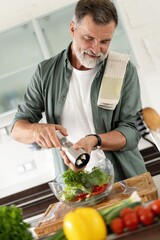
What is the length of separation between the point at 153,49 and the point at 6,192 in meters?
1.50

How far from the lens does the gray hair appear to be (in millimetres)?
1468

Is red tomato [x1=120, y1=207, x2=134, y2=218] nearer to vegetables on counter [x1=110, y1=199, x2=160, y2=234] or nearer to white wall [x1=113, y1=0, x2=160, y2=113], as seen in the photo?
vegetables on counter [x1=110, y1=199, x2=160, y2=234]

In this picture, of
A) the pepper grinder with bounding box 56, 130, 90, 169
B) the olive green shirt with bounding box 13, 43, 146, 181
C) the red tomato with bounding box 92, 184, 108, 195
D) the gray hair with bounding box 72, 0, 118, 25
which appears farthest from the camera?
the olive green shirt with bounding box 13, 43, 146, 181

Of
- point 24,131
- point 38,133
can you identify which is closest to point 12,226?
point 38,133

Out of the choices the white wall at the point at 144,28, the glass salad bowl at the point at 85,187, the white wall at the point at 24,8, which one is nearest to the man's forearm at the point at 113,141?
the glass salad bowl at the point at 85,187

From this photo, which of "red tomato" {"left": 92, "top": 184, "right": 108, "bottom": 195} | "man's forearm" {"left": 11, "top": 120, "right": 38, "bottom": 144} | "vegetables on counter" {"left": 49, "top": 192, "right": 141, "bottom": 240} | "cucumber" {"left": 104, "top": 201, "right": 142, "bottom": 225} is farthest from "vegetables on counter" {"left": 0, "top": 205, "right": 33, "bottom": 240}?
"man's forearm" {"left": 11, "top": 120, "right": 38, "bottom": 144}

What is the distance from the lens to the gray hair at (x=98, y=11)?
4.82 ft

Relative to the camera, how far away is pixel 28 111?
1.73m

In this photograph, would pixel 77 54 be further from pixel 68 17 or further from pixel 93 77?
pixel 68 17

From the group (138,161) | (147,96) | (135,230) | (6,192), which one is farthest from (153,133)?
(6,192)

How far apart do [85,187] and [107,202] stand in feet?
0.31

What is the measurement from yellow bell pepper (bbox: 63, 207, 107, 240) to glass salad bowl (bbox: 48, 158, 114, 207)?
0.53 m

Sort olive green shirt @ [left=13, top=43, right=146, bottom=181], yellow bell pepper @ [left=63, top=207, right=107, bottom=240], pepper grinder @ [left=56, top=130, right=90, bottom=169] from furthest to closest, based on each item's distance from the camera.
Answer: olive green shirt @ [left=13, top=43, right=146, bottom=181]
pepper grinder @ [left=56, top=130, right=90, bottom=169]
yellow bell pepper @ [left=63, top=207, right=107, bottom=240]

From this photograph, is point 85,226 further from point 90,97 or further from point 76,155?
point 90,97
